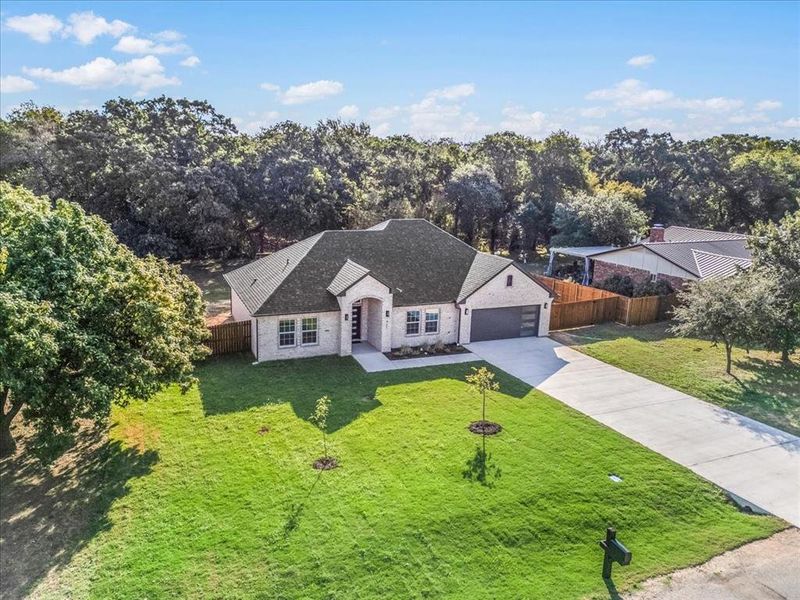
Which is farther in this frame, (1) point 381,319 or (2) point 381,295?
(1) point 381,319

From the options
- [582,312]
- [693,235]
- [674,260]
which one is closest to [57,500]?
[582,312]

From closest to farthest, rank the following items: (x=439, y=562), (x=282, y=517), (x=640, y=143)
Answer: (x=439, y=562), (x=282, y=517), (x=640, y=143)

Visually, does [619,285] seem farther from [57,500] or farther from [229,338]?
[57,500]

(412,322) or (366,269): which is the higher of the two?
(366,269)

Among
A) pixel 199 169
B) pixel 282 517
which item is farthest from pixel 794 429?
pixel 199 169

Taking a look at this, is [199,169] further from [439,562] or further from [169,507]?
[439,562]

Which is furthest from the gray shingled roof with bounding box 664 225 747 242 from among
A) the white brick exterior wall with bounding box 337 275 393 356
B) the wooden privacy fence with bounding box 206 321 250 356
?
the wooden privacy fence with bounding box 206 321 250 356
